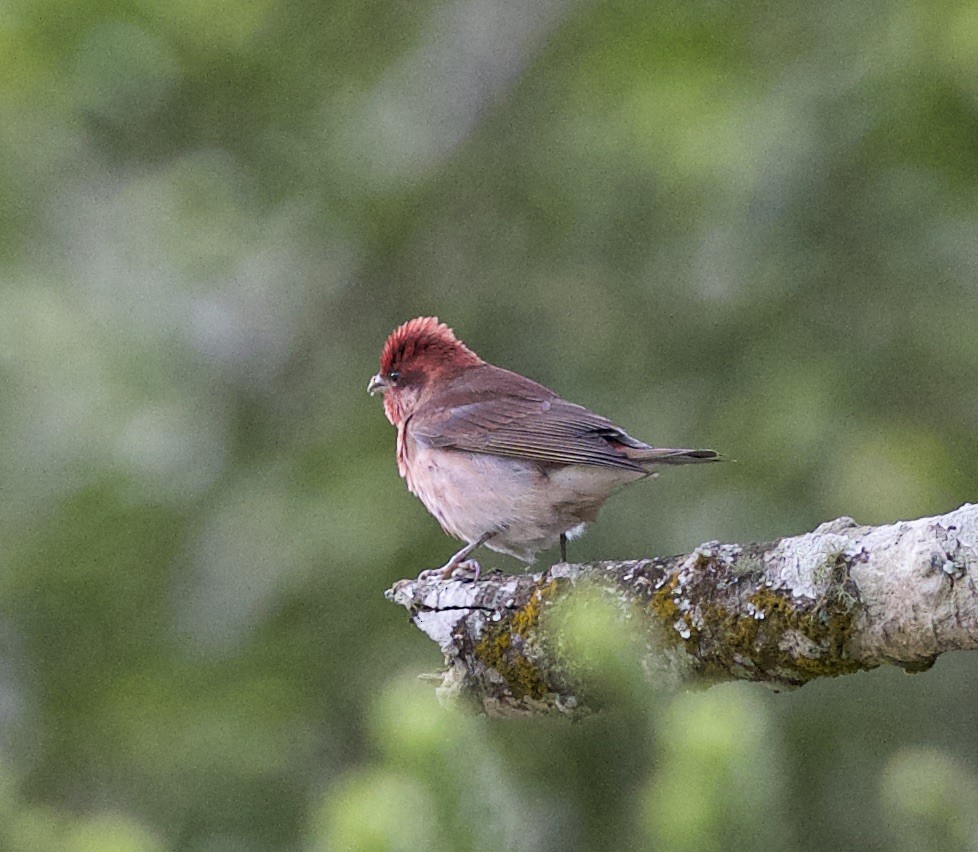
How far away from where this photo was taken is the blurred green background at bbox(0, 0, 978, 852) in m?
5.78

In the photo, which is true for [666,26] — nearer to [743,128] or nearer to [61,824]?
[743,128]

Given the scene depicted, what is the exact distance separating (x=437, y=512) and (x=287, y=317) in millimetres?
1690

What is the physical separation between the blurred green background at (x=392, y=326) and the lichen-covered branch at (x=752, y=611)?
1.02 metres

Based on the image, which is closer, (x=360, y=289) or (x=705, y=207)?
(x=705, y=207)

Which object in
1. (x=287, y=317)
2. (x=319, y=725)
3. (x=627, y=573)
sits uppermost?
(x=287, y=317)

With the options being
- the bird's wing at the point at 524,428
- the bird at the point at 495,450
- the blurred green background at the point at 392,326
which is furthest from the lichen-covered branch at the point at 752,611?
the bird's wing at the point at 524,428

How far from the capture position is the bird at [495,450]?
569 cm

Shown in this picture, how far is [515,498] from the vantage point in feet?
18.9

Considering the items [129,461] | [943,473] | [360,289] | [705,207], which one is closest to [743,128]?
[705,207]

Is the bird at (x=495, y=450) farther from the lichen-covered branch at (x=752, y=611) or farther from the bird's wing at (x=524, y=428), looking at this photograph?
the lichen-covered branch at (x=752, y=611)

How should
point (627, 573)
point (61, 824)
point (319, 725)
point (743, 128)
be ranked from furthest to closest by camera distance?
point (319, 725) → point (743, 128) → point (627, 573) → point (61, 824)

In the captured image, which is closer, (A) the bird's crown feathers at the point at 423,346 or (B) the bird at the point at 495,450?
(B) the bird at the point at 495,450

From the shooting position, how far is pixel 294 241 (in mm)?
7203

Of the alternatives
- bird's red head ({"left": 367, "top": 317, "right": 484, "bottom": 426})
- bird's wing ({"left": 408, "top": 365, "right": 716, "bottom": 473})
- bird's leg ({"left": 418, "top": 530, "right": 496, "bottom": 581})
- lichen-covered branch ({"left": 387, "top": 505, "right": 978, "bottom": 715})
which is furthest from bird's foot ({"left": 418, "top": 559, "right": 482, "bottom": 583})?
bird's red head ({"left": 367, "top": 317, "right": 484, "bottom": 426})
